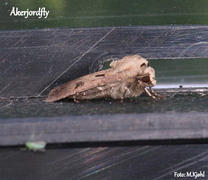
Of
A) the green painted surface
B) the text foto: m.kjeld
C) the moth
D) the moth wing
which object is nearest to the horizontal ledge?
the moth

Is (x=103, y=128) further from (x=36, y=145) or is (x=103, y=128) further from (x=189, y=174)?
(x=189, y=174)

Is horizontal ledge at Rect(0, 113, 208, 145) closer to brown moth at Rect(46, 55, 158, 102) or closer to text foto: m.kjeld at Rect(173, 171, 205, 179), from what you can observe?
A: text foto: m.kjeld at Rect(173, 171, 205, 179)

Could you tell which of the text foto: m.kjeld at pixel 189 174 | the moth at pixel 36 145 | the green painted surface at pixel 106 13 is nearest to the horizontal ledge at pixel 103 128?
the moth at pixel 36 145

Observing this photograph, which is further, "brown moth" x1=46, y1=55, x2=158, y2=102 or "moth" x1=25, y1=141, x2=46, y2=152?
"brown moth" x1=46, y1=55, x2=158, y2=102

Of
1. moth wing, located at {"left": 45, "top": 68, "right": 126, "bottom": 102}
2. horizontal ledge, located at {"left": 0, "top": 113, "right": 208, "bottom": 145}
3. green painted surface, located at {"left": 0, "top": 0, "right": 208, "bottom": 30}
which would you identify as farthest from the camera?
green painted surface, located at {"left": 0, "top": 0, "right": 208, "bottom": 30}

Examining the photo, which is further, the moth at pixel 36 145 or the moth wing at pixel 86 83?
the moth wing at pixel 86 83

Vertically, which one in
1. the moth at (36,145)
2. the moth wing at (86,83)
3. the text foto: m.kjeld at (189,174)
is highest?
the moth wing at (86,83)

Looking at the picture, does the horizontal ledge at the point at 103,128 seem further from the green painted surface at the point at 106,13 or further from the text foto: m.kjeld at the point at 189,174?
the green painted surface at the point at 106,13

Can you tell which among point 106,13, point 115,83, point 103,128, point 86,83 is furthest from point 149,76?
point 103,128
